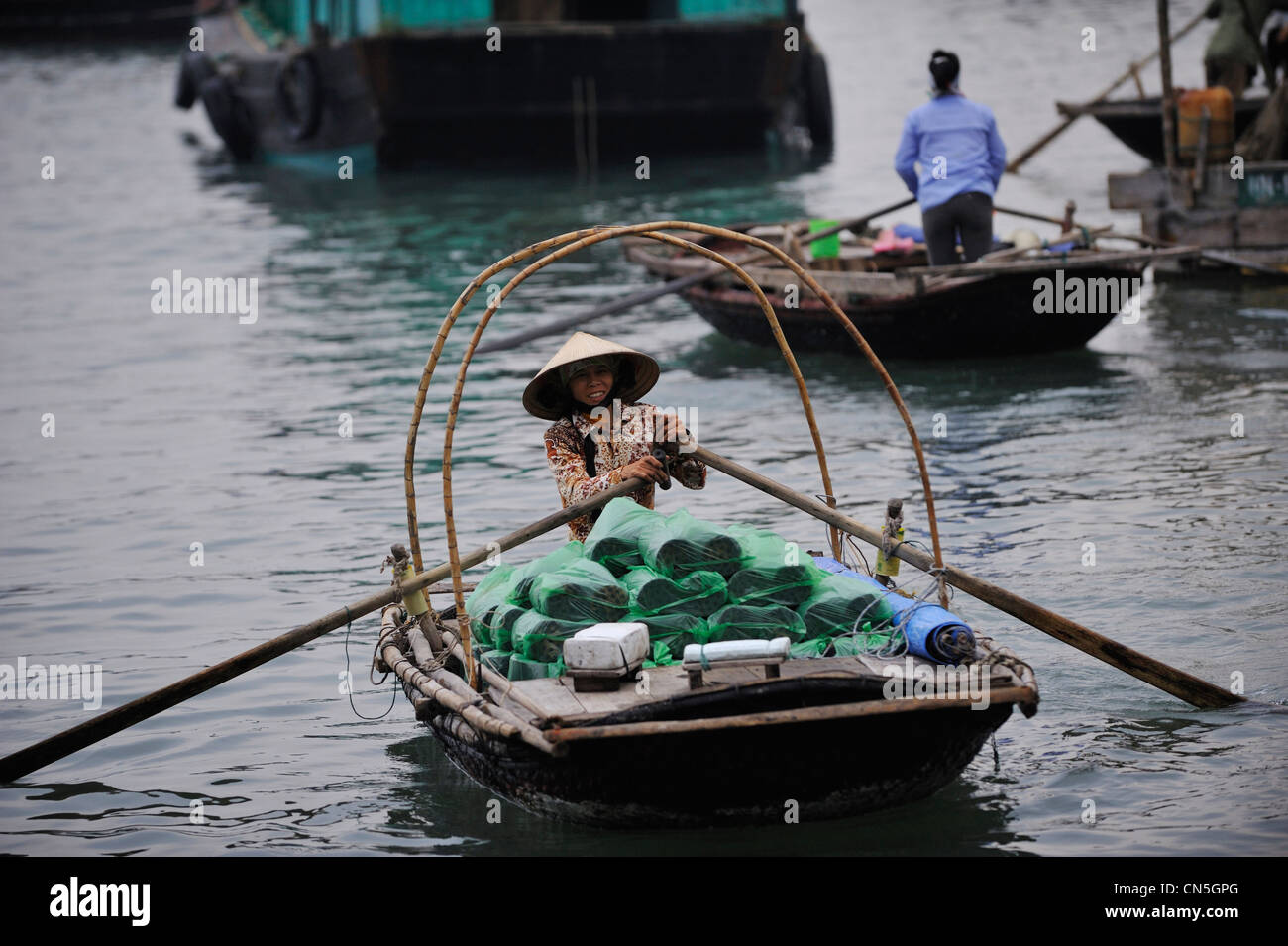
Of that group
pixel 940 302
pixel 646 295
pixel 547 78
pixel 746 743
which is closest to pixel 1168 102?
pixel 940 302

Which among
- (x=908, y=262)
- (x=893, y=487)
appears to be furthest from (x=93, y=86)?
(x=893, y=487)

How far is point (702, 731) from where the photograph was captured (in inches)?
173

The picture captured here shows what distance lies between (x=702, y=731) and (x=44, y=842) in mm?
2341

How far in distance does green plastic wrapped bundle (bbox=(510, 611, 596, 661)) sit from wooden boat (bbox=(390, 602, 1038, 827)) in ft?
0.60

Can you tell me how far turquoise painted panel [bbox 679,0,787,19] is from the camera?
72.6ft

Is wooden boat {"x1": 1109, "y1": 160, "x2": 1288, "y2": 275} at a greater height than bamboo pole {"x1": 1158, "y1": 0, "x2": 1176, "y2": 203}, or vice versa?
bamboo pole {"x1": 1158, "y1": 0, "x2": 1176, "y2": 203}

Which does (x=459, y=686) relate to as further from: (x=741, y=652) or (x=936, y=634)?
(x=936, y=634)

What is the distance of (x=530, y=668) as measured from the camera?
5.04 metres

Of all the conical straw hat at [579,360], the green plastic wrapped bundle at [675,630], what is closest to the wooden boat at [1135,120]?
the conical straw hat at [579,360]

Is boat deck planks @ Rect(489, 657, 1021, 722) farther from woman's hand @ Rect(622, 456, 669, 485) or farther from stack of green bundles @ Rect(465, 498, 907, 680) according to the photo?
woman's hand @ Rect(622, 456, 669, 485)

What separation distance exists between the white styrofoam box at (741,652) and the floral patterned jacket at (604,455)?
1229 millimetres

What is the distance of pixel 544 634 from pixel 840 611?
943 mm

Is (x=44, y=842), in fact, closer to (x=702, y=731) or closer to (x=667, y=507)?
(x=702, y=731)

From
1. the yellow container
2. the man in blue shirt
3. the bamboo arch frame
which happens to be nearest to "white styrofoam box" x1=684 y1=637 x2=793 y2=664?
the bamboo arch frame
